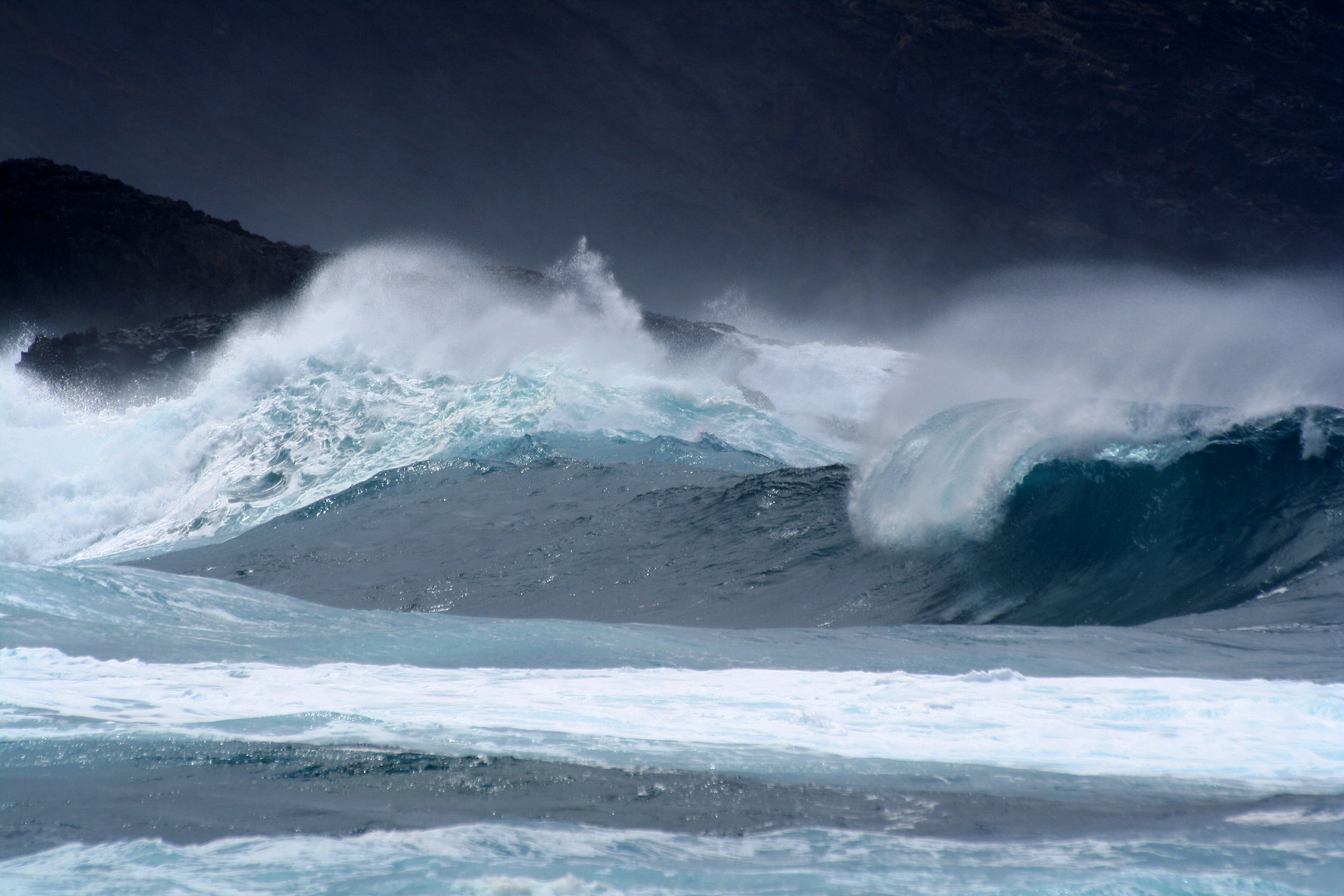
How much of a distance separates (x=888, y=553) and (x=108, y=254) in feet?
104

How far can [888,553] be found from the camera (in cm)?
618

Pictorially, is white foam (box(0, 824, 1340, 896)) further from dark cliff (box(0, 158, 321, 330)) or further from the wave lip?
dark cliff (box(0, 158, 321, 330))

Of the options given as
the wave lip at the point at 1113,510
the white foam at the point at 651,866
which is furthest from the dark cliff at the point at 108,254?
the white foam at the point at 651,866

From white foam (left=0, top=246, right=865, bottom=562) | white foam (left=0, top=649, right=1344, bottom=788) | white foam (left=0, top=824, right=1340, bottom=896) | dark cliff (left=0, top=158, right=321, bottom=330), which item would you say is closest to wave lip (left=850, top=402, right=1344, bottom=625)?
Result: white foam (left=0, top=649, right=1344, bottom=788)

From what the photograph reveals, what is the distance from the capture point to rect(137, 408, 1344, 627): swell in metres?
5.23

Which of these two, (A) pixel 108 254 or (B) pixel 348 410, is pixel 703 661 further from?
(A) pixel 108 254

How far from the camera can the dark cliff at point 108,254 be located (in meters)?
28.9

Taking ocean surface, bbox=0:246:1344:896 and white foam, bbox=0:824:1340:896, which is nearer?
white foam, bbox=0:824:1340:896

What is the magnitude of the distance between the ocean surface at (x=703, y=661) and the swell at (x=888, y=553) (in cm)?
3

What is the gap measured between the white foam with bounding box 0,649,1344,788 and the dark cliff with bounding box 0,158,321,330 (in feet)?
93.3

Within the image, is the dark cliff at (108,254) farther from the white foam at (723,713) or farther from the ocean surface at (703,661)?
the white foam at (723,713)

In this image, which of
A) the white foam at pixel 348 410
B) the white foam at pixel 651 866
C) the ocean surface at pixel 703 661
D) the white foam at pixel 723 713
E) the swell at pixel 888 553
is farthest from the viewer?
the white foam at pixel 348 410

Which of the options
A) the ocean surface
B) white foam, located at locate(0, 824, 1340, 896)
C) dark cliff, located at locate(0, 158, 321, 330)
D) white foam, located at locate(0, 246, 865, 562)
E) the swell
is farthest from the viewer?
dark cliff, located at locate(0, 158, 321, 330)

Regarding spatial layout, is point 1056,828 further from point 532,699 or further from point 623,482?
point 623,482
